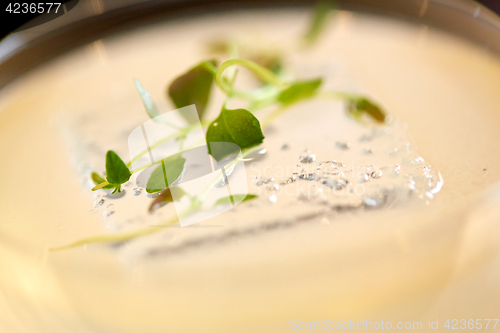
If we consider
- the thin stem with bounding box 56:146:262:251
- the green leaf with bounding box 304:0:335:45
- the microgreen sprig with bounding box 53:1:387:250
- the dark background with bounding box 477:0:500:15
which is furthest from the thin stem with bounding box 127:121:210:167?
the dark background with bounding box 477:0:500:15

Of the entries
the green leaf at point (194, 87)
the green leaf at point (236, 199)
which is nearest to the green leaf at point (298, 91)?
the green leaf at point (194, 87)

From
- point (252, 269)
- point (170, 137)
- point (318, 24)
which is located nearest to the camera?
point (252, 269)

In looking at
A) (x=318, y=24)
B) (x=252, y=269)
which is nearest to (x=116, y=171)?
(x=252, y=269)

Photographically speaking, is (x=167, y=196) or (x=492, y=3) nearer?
(x=167, y=196)

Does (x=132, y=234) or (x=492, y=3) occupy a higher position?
(x=492, y=3)

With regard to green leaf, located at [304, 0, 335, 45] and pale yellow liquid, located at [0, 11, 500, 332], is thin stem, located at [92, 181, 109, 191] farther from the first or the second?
green leaf, located at [304, 0, 335, 45]

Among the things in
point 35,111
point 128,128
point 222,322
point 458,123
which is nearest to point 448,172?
point 458,123

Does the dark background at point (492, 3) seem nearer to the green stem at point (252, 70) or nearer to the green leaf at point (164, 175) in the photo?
the green stem at point (252, 70)

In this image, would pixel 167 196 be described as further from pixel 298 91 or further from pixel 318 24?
pixel 318 24
